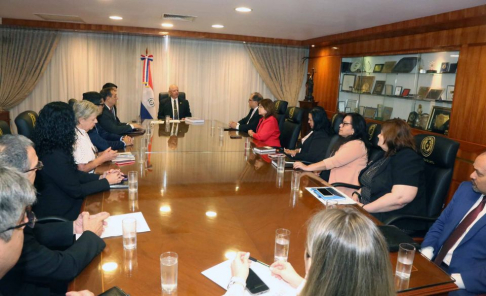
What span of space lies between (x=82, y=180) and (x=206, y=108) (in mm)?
5538

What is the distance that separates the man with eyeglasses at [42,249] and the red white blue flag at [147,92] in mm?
5514

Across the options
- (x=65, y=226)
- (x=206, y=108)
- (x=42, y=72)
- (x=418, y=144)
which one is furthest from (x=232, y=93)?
(x=65, y=226)

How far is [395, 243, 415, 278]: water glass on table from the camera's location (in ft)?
4.44

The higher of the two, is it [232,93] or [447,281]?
[232,93]

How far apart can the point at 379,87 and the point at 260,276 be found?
514 centimetres

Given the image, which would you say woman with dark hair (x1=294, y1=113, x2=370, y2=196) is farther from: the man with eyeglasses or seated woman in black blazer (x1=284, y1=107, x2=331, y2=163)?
the man with eyeglasses

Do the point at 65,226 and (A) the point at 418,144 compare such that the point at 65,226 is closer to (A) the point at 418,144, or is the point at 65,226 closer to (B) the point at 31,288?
(B) the point at 31,288

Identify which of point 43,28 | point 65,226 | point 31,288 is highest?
point 43,28

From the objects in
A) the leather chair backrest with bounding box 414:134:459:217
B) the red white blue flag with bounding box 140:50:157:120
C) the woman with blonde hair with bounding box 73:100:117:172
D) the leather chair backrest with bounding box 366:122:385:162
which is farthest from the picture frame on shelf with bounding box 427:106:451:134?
the red white blue flag with bounding box 140:50:157:120

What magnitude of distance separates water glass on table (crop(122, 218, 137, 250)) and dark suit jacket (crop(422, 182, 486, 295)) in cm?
153

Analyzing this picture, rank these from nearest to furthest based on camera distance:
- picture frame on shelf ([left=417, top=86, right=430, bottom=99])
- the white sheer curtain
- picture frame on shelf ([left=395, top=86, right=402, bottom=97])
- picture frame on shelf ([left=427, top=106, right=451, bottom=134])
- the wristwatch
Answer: the wristwatch
picture frame on shelf ([left=427, top=106, right=451, bottom=134])
picture frame on shelf ([left=417, top=86, right=430, bottom=99])
picture frame on shelf ([left=395, top=86, right=402, bottom=97])
the white sheer curtain

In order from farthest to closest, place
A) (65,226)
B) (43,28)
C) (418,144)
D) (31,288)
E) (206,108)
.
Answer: (206,108)
(43,28)
(418,144)
(65,226)
(31,288)

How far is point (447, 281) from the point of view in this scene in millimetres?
1336

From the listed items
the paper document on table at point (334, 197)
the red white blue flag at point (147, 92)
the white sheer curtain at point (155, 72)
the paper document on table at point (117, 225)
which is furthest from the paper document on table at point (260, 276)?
the white sheer curtain at point (155, 72)
